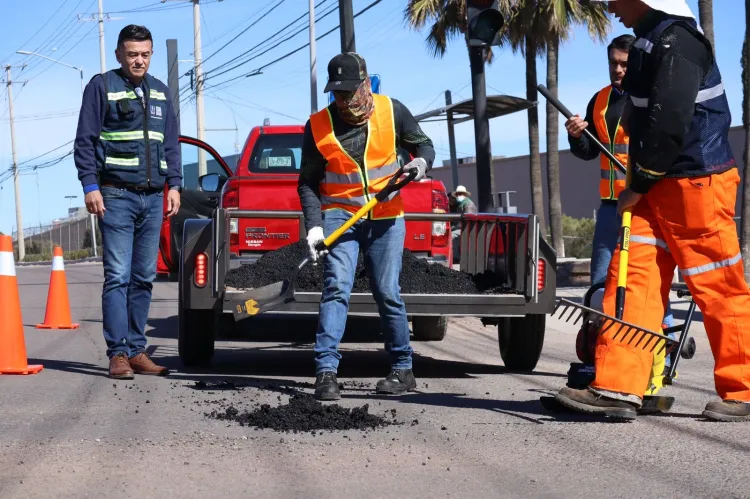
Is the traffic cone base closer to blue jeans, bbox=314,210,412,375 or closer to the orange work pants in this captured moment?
blue jeans, bbox=314,210,412,375

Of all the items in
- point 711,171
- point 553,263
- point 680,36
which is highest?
point 680,36

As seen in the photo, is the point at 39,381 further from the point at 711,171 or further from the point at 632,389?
the point at 711,171

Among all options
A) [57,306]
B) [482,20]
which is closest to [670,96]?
[482,20]

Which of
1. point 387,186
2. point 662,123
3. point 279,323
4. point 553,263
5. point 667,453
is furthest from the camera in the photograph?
point 279,323

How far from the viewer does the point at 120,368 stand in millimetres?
7270

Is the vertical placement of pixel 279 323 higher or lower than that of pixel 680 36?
lower

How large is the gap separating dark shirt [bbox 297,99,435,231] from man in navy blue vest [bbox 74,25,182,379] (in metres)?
1.31

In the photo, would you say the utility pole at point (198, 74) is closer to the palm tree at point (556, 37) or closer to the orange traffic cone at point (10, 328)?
the palm tree at point (556, 37)

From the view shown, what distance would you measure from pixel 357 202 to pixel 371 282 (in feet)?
1.62

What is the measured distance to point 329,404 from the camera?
239 inches

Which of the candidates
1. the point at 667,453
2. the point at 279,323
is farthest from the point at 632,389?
the point at 279,323

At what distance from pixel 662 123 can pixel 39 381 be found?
4.21 m

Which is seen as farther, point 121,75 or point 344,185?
point 121,75

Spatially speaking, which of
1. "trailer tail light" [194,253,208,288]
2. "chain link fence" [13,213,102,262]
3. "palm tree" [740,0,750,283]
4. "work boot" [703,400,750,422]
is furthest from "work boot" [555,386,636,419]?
"chain link fence" [13,213,102,262]
